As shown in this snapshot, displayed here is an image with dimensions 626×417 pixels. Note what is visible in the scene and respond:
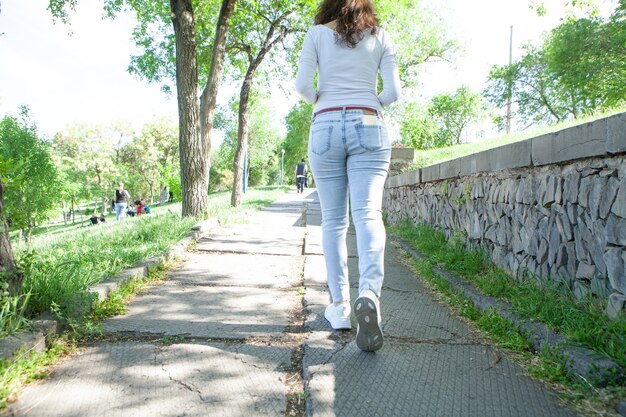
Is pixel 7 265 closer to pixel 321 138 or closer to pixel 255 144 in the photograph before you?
pixel 321 138

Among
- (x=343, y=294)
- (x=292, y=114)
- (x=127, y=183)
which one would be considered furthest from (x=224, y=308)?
(x=127, y=183)

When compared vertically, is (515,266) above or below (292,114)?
below

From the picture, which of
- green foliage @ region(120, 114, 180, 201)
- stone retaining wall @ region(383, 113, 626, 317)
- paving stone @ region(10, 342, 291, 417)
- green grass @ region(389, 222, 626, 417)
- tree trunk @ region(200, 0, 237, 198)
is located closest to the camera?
paving stone @ region(10, 342, 291, 417)

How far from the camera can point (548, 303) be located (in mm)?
2822

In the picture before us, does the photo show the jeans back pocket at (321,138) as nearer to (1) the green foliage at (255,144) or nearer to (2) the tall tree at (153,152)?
(1) the green foliage at (255,144)

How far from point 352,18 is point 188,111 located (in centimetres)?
588

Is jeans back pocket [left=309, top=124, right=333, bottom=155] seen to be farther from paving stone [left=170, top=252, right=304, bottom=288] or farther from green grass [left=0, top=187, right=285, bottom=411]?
paving stone [left=170, top=252, right=304, bottom=288]

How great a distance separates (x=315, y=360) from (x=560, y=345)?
1245mm

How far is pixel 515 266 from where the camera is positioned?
150 inches

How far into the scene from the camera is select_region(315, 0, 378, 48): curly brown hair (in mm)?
2605

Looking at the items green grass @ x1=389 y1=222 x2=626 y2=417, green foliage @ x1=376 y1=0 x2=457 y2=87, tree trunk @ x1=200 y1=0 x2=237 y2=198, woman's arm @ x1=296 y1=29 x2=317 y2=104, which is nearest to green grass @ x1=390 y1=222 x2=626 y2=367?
green grass @ x1=389 y1=222 x2=626 y2=417

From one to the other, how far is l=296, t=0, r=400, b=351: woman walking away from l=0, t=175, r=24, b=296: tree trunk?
1725 millimetres

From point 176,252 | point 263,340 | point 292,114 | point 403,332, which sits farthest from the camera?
point 292,114

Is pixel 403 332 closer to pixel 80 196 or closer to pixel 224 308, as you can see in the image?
pixel 224 308
